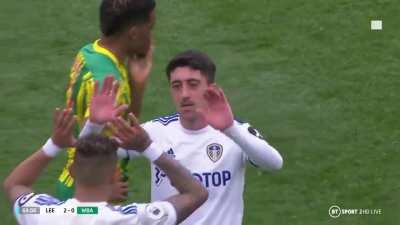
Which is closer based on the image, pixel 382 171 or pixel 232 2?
pixel 382 171

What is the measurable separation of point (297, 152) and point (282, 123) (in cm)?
55

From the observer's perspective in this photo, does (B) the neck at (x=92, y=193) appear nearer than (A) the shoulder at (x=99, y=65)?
Yes

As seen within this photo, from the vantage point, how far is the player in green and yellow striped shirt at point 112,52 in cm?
591

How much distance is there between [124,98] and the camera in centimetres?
602

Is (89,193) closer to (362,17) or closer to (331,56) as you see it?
(331,56)

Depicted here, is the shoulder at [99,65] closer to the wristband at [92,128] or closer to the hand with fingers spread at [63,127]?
the wristband at [92,128]

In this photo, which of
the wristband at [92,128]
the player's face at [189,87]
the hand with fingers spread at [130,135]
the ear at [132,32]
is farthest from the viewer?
the ear at [132,32]

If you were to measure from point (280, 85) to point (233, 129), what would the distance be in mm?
5583

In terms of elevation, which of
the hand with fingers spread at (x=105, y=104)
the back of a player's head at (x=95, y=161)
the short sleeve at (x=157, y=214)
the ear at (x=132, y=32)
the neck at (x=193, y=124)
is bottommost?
the short sleeve at (x=157, y=214)

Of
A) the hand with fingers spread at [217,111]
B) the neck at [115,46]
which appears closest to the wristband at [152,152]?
the hand with fingers spread at [217,111]

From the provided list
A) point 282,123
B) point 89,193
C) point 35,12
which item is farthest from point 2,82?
point 89,193

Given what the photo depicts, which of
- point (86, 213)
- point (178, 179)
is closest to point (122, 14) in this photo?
point (178, 179)

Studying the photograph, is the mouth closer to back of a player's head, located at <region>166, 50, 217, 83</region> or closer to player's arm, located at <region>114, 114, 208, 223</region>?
back of a player's head, located at <region>166, 50, 217, 83</region>

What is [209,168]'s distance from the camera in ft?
19.5
